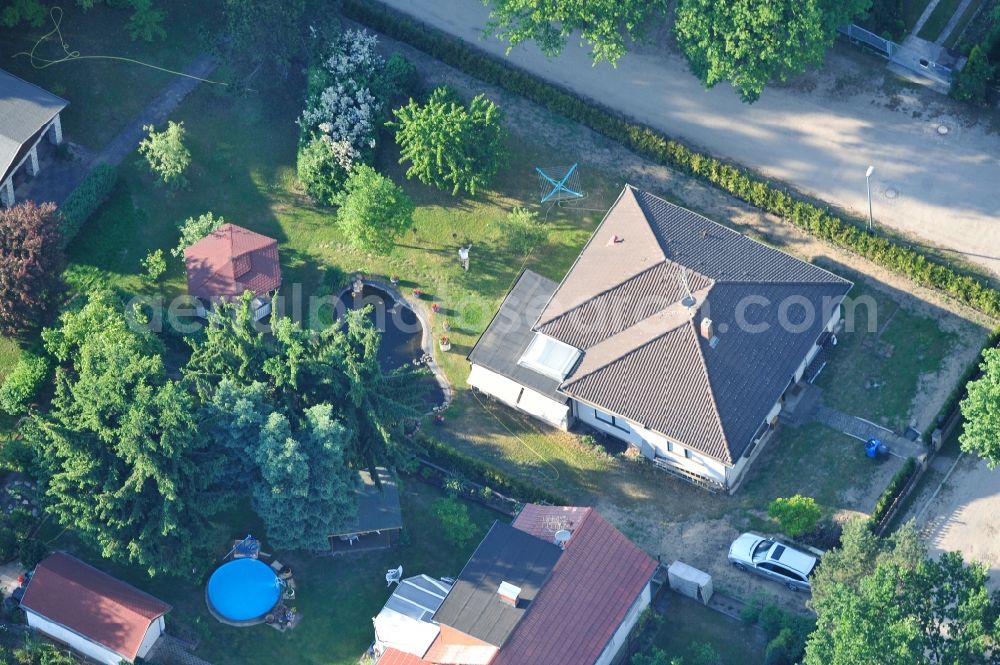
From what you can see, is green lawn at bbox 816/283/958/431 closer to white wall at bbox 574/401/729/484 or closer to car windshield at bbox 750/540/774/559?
white wall at bbox 574/401/729/484

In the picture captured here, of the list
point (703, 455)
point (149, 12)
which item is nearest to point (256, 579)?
point (703, 455)

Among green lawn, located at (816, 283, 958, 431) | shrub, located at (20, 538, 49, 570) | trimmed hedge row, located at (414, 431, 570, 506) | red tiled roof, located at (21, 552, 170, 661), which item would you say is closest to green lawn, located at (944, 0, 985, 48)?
green lawn, located at (816, 283, 958, 431)

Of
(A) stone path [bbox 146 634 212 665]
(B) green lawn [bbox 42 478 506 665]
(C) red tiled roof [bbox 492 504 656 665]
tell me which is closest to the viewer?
(C) red tiled roof [bbox 492 504 656 665]

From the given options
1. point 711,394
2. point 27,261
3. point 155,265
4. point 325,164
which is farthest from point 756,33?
point 27,261

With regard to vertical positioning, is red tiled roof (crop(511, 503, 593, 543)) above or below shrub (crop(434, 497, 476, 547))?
above

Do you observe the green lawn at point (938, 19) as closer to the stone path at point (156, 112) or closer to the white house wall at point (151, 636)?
the stone path at point (156, 112)

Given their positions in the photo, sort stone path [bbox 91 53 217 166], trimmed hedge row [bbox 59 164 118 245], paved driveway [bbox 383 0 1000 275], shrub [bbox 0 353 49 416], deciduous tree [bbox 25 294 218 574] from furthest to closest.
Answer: stone path [bbox 91 53 217 166]
trimmed hedge row [bbox 59 164 118 245]
paved driveway [bbox 383 0 1000 275]
shrub [bbox 0 353 49 416]
deciduous tree [bbox 25 294 218 574]
